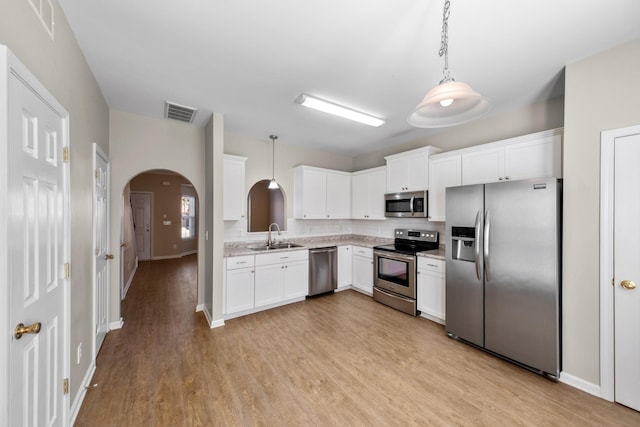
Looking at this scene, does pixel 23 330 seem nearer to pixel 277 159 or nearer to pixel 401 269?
pixel 401 269

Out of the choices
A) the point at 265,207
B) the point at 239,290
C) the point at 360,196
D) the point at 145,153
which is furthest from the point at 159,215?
the point at 360,196

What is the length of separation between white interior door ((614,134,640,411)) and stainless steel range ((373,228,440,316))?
6.34ft

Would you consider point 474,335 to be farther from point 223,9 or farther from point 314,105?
point 223,9

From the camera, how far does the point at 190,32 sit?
1889 mm

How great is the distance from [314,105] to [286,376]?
2859 mm

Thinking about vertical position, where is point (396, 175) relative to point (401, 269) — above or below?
above

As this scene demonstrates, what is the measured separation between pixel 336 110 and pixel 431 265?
2420 millimetres

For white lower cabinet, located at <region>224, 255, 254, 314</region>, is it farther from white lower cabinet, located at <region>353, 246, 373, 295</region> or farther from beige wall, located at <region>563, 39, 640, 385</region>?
beige wall, located at <region>563, 39, 640, 385</region>

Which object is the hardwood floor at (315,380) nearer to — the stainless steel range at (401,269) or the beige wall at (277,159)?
the stainless steel range at (401,269)

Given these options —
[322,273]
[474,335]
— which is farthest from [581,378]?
Answer: [322,273]

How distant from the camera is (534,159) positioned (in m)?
2.81

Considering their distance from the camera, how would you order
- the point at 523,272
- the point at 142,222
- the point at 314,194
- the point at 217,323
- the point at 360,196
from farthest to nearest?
the point at 142,222, the point at 360,196, the point at 314,194, the point at 217,323, the point at 523,272

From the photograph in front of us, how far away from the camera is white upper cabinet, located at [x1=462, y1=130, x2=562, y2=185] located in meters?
2.69

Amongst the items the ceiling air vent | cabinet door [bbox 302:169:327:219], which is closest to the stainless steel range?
cabinet door [bbox 302:169:327:219]
